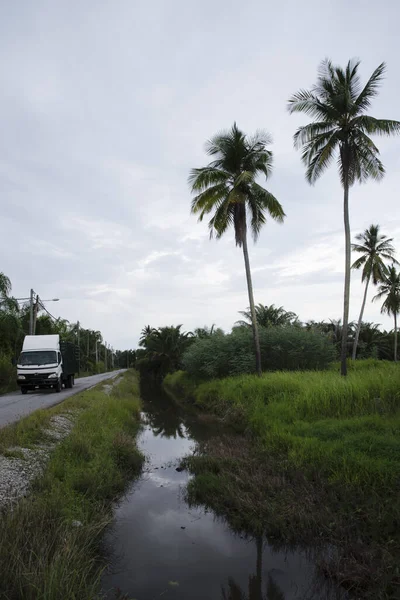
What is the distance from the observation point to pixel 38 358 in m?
20.9

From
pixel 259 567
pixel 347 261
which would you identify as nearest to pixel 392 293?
pixel 347 261

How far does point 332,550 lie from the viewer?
533 cm

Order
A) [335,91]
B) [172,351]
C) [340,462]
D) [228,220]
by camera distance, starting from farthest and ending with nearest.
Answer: [172,351] < [228,220] < [335,91] < [340,462]

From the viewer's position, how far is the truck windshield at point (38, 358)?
811 inches

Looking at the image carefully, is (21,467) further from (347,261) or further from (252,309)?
(347,261)

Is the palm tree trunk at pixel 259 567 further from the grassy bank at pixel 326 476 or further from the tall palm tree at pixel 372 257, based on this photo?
the tall palm tree at pixel 372 257

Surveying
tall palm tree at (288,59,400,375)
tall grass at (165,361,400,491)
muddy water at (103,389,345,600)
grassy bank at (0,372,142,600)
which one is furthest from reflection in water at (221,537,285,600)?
tall palm tree at (288,59,400,375)

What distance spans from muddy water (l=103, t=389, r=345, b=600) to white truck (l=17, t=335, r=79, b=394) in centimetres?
1408

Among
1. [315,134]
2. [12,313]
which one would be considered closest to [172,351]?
[12,313]

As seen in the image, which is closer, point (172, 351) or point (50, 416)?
point (50, 416)

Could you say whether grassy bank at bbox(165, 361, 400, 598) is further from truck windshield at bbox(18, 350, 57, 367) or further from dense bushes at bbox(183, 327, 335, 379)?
truck windshield at bbox(18, 350, 57, 367)

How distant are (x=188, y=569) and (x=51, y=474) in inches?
118

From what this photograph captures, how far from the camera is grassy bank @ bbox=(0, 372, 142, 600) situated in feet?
11.6

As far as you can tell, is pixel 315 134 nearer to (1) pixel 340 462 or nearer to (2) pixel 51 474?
(1) pixel 340 462
